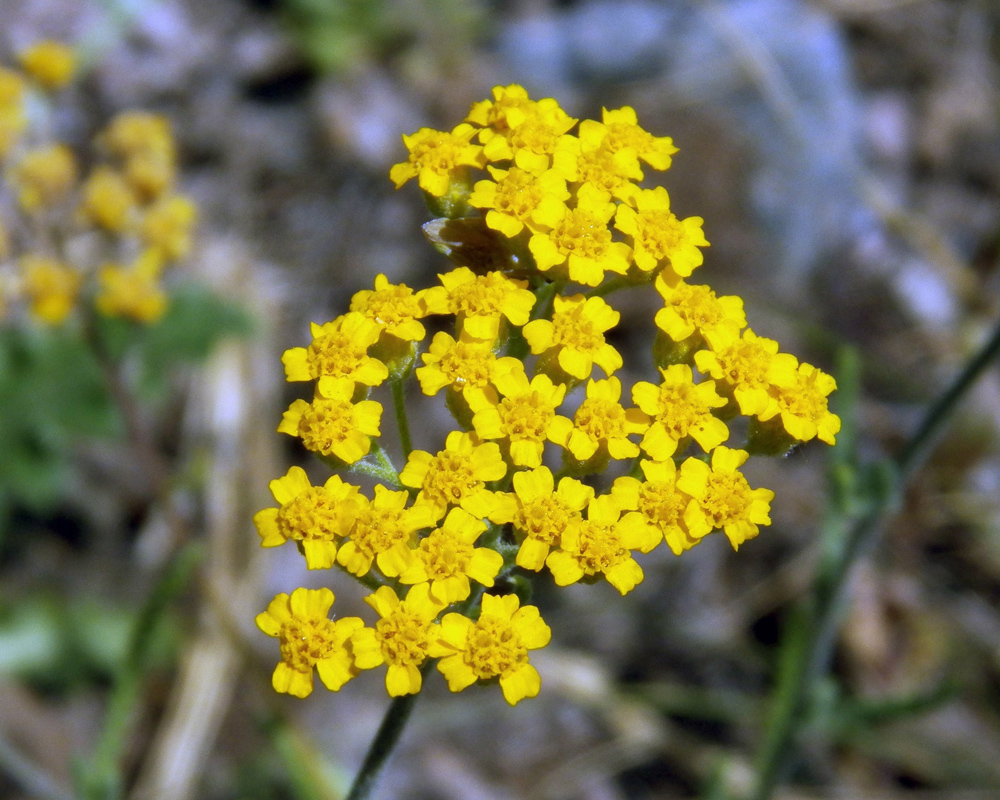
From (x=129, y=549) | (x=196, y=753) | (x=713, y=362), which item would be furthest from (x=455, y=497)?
(x=129, y=549)

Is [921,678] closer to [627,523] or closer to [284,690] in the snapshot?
[627,523]

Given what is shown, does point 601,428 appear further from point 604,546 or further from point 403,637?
point 403,637

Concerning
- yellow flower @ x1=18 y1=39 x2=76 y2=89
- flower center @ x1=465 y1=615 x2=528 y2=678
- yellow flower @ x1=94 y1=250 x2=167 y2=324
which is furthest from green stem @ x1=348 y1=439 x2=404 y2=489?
yellow flower @ x1=18 y1=39 x2=76 y2=89

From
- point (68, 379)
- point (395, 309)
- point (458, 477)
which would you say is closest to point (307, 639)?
point (458, 477)

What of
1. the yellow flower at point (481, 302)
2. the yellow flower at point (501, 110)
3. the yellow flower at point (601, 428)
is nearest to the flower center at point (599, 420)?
the yellow flower at point (601, 428)

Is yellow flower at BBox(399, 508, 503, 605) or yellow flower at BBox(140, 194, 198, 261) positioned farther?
yellow flower at BBox(140, 194, 198, 261)

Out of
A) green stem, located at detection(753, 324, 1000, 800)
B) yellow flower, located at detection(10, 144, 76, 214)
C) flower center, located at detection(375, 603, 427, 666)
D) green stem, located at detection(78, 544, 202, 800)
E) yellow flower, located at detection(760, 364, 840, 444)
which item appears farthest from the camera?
yellow flower, located at detection(10, 144, 76, 214)

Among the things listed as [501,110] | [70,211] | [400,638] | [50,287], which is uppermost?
[70,211]

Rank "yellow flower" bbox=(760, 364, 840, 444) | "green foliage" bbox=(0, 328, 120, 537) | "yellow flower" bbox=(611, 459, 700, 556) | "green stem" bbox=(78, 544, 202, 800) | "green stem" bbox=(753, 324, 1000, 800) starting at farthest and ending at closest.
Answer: "green foliage" bbox=(0, 328, 120, 537) → "green stem" bbox=(753, 324, 1000, 800) → "green stem" bbox=(78, 544, 202, 800) → "yellow flower" bbox=(760, 364, 840, 444) → "yellow flower" bbox=(611, 459, 700, 556)

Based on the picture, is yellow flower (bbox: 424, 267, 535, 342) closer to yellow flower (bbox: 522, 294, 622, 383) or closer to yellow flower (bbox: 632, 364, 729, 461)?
yellow flower (bbox: 522, 294, 622, 383)
